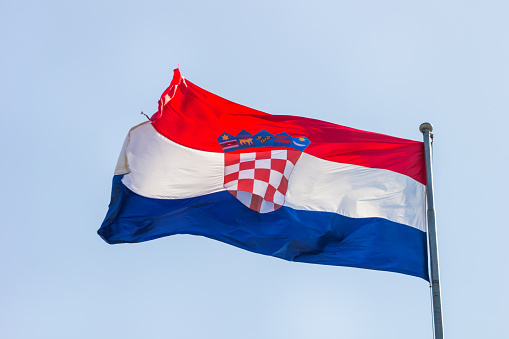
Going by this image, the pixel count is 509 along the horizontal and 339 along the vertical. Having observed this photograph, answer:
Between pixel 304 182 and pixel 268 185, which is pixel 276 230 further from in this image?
pixel 304 182

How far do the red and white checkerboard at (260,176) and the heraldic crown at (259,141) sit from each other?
0.13m

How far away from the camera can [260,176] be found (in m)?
15.9

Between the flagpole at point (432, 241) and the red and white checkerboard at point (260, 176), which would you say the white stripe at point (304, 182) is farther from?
the flagpole at point (432, 241)

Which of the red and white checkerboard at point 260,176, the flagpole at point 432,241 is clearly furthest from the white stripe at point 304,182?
the flagpole at point 432,241

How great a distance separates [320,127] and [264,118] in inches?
45.3

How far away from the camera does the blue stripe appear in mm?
14008

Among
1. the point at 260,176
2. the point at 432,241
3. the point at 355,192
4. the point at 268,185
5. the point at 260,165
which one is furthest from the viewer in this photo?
the point at 260,165

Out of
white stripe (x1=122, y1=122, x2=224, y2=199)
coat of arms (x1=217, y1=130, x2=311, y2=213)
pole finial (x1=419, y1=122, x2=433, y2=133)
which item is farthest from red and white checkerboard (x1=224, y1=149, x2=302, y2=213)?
pole finial (x1=419, y1=122, x2=433, y2=133)

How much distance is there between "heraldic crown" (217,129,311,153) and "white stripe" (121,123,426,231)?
24 cm

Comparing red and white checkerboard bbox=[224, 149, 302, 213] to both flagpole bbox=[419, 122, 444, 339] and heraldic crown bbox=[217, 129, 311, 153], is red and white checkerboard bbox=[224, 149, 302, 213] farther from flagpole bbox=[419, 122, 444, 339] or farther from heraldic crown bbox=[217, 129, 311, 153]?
flagpole bbox=[419, 122, 444, 339]

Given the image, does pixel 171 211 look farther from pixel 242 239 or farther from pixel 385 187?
pixel 385 187

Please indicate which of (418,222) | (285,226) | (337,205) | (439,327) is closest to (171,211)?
(285,226)

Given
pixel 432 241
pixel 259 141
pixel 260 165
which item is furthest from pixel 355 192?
pixel 432 241

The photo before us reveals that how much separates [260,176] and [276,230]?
4.39ft
